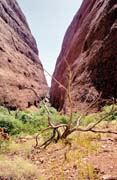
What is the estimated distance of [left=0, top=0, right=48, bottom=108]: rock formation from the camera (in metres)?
26.7

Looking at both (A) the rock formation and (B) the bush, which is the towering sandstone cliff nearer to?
(A) the rock formation

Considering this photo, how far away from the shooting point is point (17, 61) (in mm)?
31594

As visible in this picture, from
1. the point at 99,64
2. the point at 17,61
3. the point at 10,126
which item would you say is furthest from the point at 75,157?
the point at 17,61

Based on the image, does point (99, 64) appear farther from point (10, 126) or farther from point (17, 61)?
point (17, 61)

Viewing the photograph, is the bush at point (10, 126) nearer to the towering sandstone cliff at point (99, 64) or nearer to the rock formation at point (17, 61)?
the towering sandstone cliff at point (99, 64)

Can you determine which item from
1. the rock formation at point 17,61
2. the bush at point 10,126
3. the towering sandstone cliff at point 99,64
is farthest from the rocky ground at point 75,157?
the rock formation at point 17,61

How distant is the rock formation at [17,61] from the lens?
2669 centimetres

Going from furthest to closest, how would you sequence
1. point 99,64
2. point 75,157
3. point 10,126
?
1. point 99,64
2. point 10,126
3. point 75,157

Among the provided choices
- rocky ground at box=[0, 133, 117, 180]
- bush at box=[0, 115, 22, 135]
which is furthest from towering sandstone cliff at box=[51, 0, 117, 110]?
rocky ground at box=[0, 133, 117, 180]

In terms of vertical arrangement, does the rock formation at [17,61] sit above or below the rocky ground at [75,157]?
above

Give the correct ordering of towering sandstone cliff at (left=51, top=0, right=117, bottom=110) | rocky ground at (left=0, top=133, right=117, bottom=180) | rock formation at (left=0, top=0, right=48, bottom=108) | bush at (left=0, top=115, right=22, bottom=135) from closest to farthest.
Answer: rocky ground at (left=0, top=133, right=117, bottom=180), bush at (left=0, top=115, right=22, bottom=135), towering sandstone cliff at (left=51, top=0, right=117, bottom=110), rock formation at (left=0, top=0, right=48, bottom=108)

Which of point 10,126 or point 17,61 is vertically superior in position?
point 17,61

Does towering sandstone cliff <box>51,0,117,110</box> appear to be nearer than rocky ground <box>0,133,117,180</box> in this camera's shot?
No

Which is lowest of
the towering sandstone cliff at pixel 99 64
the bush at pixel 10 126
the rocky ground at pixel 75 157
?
the rocky ground at pixel 75 157
